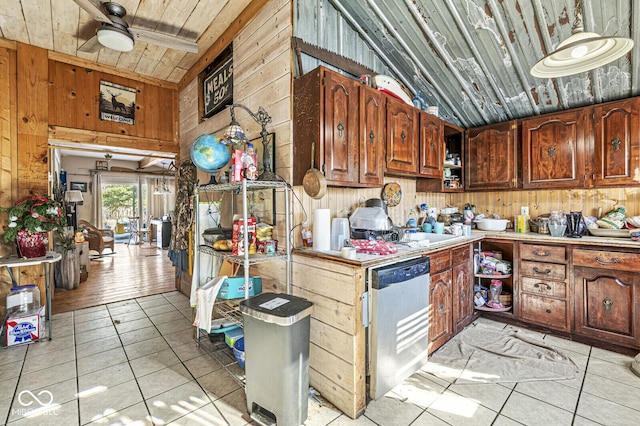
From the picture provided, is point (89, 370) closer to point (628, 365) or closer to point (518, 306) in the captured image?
point (518, 306)

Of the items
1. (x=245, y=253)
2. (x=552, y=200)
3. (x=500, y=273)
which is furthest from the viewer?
(x=552, y=200)

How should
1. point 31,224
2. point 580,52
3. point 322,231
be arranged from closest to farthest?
point 580,52
point 322,231
point 31,224

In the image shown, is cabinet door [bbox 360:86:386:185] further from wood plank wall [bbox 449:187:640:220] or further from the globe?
wood plank wall [bbox 449:187:640:220]

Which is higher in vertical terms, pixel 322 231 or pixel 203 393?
pixel 322 231

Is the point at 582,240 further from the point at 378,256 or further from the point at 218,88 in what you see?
the point at 218,88

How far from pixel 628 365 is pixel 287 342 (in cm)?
268

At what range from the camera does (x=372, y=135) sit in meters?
2.39

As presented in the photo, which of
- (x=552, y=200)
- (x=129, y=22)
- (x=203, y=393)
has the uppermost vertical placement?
(x=129, y=22)

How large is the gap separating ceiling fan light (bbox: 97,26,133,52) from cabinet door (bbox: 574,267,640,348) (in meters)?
4.36

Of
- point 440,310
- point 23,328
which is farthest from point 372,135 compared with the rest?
point 23,328

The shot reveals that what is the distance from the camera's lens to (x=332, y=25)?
8.17ft

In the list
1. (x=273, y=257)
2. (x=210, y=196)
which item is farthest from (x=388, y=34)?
(x=210, y=196)

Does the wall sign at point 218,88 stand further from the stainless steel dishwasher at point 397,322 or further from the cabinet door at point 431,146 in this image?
the stainless steel dishwasher at point 397,322

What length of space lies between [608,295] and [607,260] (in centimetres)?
30
